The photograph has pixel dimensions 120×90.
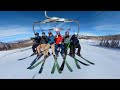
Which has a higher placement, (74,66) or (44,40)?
(44,40)

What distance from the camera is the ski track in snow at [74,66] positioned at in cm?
312

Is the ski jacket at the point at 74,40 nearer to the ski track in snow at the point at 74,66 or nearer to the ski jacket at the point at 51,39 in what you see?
the ski track in snow at the point at 74,66

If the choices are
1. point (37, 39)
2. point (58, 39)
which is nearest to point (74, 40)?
point (58, 39)

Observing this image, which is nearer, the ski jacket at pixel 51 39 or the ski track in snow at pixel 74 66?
the ski track in snow at pixel 74 66

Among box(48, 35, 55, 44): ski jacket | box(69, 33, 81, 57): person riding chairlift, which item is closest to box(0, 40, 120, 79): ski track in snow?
box(69, 33, 81, 57): person riding chairlift

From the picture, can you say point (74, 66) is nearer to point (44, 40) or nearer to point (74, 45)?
point (74, 45)

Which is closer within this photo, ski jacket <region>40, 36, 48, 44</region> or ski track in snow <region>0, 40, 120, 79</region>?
ski track in snow <region>0, 40, 120, 79</region>

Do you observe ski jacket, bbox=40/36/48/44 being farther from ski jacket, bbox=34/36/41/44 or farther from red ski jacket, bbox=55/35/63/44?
red ski jacket, bbox=55/35/63/44

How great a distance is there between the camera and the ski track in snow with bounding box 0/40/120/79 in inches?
123

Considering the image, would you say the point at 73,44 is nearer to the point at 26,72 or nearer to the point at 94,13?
the point at 94,13

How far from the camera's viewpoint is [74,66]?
3.19 metres

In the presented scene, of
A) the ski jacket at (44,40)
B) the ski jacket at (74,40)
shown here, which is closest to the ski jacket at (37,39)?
the ski jacket at (44,40)
